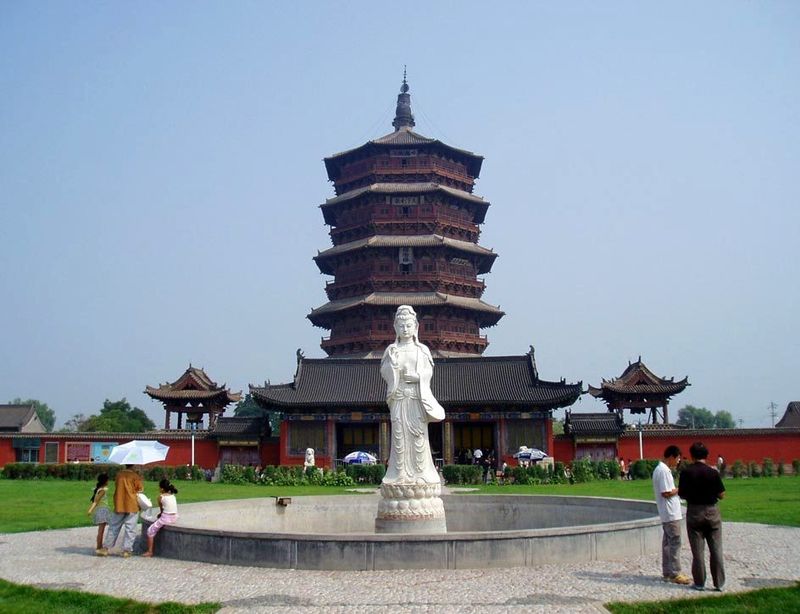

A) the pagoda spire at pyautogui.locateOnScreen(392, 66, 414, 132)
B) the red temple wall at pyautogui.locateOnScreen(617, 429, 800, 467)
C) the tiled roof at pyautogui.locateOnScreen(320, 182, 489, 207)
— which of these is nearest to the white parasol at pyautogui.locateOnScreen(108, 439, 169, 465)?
the red temple wall at pyautogui.locateOnScreen(617, 429, 800, 467)

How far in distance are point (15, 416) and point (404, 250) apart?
99.4 ft

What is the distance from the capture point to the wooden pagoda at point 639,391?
44.1m

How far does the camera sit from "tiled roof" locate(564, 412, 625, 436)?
129ft

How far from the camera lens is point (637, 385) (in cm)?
4462

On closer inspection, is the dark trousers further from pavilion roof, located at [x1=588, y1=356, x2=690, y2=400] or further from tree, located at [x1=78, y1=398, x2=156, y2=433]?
tree, located at [x1=78, y1=398, x2=156, y2=433]

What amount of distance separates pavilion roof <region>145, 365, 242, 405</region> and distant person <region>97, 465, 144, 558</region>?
32.7m

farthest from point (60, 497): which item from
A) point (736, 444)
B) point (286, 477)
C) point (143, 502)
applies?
point (736, 444)

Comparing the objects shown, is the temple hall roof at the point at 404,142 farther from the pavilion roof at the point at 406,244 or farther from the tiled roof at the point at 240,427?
the tiled roof at the point at 240,427

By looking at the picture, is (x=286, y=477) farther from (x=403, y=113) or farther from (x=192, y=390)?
(x=403, y=113)

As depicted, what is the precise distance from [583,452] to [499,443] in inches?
170

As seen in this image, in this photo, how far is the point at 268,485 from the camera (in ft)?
111

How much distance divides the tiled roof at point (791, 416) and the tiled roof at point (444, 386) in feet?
59.6

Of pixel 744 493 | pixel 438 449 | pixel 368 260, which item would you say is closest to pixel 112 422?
pixel 368 260

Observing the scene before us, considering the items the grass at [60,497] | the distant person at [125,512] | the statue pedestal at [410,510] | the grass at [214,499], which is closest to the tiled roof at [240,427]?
the grass at [60,497]
